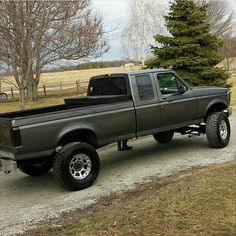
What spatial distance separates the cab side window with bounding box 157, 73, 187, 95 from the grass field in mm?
2553

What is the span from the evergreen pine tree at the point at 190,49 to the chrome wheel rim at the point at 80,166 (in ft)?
33.8

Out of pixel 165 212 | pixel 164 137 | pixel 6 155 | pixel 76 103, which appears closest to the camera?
pixel 165 212

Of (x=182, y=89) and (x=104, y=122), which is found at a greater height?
(x=182, y=89)

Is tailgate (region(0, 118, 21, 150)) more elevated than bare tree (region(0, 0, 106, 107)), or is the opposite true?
bare tree (region(0, 0, 106, 107))

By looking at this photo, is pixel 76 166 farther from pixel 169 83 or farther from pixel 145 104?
pixel 169 83

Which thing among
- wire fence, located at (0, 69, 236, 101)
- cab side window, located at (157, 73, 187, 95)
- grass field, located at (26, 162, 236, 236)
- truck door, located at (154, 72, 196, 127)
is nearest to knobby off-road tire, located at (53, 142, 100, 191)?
grass field, located at (26, 162, 236, 236)

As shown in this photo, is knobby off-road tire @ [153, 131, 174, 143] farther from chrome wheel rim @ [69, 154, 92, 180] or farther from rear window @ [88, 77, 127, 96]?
chrome wheel rim @ [69, 154, 92, 180]

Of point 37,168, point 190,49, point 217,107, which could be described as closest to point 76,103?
point 37,168

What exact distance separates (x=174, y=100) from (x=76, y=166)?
8.86 feet

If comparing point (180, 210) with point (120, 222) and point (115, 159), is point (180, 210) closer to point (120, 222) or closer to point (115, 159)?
point (120, 222)

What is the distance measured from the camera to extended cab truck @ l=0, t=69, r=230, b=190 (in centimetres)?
683

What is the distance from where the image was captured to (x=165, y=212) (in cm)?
540

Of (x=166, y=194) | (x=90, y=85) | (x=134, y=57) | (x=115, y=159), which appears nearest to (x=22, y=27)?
(x=90, y=85)

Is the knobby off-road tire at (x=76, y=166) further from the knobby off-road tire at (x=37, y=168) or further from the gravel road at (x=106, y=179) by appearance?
the knobby off-road tire at (x=37, y=168)
